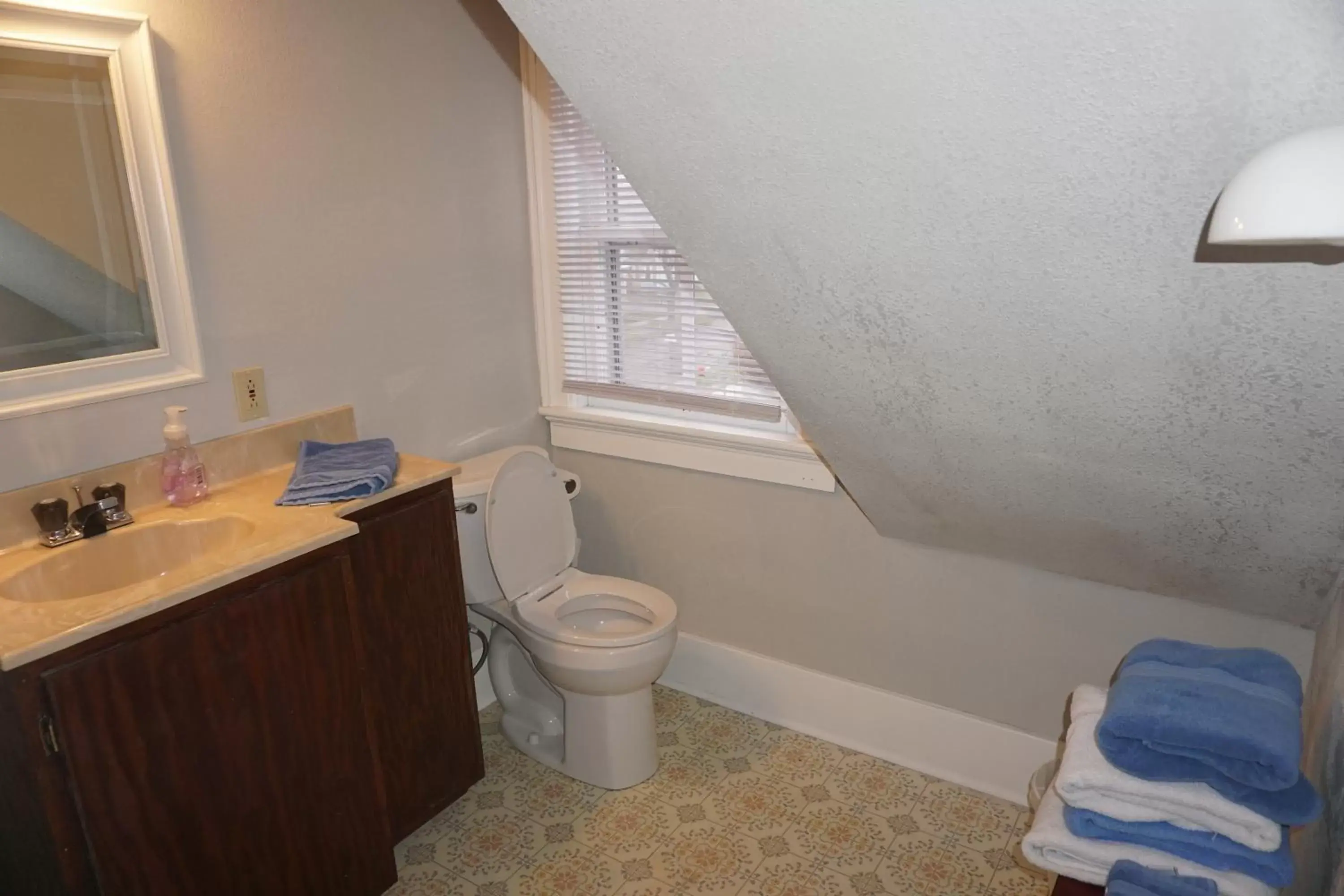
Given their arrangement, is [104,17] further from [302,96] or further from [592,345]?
[592,345]

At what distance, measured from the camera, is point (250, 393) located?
1972 mm

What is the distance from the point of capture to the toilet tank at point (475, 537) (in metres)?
2.25

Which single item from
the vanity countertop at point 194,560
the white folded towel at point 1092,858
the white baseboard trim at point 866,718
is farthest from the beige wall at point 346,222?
the white folded towel at point 1092,858

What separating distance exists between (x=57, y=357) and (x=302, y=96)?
801 millimetres

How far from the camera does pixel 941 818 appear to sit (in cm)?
217

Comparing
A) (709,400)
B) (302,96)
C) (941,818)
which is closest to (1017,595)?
(941,818)

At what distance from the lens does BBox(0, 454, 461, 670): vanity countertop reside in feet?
4.23

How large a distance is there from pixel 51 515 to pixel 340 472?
52 cm

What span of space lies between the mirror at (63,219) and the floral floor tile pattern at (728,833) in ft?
4.56

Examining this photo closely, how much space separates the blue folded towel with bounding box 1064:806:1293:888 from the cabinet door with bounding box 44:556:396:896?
1.34 m

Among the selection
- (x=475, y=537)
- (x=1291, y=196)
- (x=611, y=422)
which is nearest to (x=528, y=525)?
(x=475, y=537)

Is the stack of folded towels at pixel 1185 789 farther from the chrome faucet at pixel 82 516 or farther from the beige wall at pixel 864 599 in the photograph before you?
the chrome faucet at pixel 82 516

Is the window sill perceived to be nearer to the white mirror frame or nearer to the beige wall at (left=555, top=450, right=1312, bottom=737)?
the beige wall at (left=555, top=450, right=1312, bottom=737)

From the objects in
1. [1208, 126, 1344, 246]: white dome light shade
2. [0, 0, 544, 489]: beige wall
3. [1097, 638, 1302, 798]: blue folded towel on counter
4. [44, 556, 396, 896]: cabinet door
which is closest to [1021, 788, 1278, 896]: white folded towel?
[1097, 638, 1302, 798]: blue folded towel on counter
